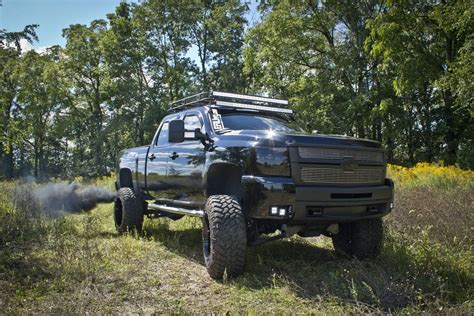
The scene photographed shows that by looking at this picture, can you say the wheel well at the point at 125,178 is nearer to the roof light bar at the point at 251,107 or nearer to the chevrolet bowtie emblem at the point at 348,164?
the roof light bar at the point at 251,107

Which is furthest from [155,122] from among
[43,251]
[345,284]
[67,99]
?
[345,284]

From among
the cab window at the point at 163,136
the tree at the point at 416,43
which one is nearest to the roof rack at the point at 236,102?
the cab window at the point at 163,136

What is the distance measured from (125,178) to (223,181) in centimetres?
362

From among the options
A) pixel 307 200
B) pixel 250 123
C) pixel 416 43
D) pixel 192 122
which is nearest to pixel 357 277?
pixel 307 200

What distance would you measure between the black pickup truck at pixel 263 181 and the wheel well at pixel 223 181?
1cm

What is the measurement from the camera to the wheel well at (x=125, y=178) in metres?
8.84

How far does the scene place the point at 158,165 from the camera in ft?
24.0

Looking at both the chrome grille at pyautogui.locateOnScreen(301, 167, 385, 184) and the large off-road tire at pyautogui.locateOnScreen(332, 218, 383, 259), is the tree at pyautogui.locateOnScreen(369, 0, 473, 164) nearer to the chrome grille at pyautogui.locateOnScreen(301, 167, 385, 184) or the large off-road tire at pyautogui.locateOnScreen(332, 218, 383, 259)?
the large off-road tire at pyautogui.locateOnScreen(332, 218, 383, 259)

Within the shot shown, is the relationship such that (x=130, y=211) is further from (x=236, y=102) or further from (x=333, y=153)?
(x=333, y=153)

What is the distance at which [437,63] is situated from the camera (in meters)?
19.5

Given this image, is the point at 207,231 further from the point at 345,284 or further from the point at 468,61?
the point at 468,61

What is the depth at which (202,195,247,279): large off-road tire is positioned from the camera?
498 cm

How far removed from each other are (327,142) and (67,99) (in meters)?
41.4

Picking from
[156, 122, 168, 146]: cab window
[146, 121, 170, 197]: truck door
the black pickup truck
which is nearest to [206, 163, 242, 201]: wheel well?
the black pickup truck
